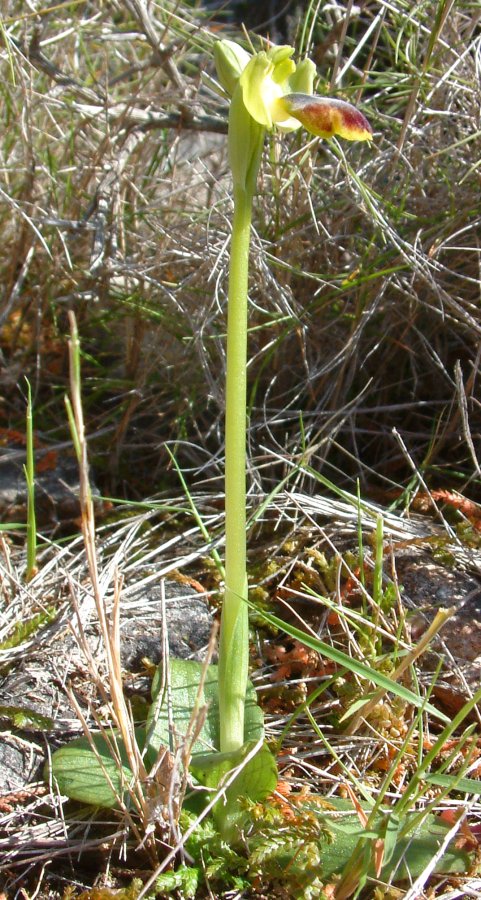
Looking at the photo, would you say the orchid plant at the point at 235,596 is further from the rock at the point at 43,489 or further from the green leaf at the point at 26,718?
the rock at the point at 43,489

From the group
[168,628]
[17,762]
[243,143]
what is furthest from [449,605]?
[243,143]

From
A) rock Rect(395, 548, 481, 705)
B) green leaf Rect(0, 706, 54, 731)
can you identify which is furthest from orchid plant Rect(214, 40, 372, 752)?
rock Rect(395, 548, 481, 705)

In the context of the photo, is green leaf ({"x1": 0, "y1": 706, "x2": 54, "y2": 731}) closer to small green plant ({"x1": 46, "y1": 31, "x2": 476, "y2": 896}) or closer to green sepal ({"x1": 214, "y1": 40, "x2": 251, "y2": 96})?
small green plant ({"x1": 46, "y1": 31, "x2": 476, "y2": 896})

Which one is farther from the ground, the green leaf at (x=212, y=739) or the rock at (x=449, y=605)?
the rock at (x=449, y=605)

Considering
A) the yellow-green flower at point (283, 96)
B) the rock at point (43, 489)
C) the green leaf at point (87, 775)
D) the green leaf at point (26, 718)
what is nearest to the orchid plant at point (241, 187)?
the yellow-green flower at point (283, 96)

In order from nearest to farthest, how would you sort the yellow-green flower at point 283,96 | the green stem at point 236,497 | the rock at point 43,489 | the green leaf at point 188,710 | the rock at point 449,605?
the yellow-green flower at point 283,96
the green stem at point 236,497
the green leaf at point 188,710
the rock at point 449,605
the rock at point 43,489

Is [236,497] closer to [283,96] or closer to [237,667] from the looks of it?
[237,667]

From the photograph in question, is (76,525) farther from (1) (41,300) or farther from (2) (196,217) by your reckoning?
(2) (196,217)
